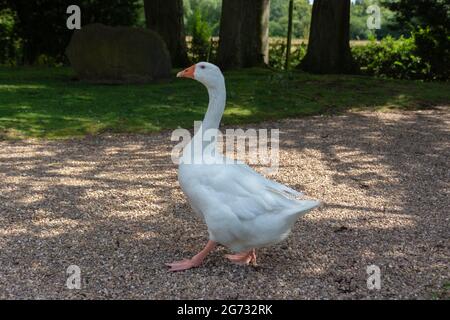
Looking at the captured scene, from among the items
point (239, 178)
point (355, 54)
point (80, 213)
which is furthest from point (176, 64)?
point (239, 178)

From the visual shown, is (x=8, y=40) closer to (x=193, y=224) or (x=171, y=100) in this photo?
(x=171, y=100)

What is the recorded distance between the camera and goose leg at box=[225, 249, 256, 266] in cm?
460

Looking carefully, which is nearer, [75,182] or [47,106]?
[75,182]

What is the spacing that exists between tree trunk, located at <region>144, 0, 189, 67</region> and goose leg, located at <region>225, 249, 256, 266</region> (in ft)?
43.2

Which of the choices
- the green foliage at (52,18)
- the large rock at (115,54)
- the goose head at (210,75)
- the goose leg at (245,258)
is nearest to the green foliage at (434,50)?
the large rock at (115,54)

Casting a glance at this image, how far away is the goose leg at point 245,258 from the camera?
4.60 meters

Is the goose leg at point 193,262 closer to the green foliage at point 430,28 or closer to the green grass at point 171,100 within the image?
the green grass at point 171,100

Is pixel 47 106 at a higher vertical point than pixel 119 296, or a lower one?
higher

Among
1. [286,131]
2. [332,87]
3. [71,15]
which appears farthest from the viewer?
[71,15]

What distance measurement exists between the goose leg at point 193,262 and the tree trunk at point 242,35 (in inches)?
461

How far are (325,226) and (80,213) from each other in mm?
2335

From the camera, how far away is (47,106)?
10.6 meters
